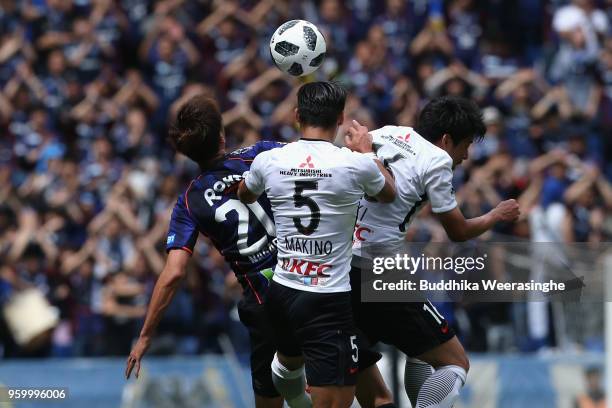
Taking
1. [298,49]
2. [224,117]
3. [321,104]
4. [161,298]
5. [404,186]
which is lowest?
[224,117]

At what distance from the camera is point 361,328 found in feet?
27.7

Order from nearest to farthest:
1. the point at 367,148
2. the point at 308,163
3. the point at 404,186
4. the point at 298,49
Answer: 1. the point at 308,163
2. the point at 367,148
3. the point at 404,186
4. the point at 298,49

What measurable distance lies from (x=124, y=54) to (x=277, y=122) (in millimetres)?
3471

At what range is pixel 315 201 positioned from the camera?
24.6ft

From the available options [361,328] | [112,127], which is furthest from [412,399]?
[112,127]

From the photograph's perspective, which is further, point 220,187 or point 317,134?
point 220,187

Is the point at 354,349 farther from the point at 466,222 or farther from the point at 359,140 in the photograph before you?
the point at 359,140

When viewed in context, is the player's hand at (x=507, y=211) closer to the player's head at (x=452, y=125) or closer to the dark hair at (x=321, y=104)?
the player's head at (x=452, y=125)

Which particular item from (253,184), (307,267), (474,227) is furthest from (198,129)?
(474,227)

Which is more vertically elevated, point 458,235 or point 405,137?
point 405,137

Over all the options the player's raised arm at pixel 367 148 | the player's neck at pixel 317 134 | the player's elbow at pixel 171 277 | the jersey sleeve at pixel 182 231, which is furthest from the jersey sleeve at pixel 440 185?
the player's elbow at pixel 171 277

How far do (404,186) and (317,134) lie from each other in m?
0.88

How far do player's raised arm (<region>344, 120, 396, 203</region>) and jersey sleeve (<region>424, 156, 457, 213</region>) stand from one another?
0.90ft

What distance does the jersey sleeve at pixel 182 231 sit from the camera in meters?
8.34
